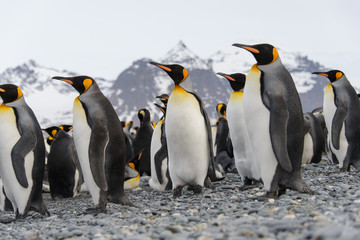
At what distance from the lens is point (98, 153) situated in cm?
515

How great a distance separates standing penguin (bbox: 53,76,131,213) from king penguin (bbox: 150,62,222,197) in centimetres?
92

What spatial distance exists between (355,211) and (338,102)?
4.63 meters

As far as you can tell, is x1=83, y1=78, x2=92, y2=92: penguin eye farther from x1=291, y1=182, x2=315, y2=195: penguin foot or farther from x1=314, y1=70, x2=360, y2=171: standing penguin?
x1=314, y1=70, x2=360, y2=171: standing penguin

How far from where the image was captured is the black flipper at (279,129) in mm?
4719

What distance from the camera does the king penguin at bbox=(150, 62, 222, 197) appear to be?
6.10 metres

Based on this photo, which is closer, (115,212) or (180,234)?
(180,234)

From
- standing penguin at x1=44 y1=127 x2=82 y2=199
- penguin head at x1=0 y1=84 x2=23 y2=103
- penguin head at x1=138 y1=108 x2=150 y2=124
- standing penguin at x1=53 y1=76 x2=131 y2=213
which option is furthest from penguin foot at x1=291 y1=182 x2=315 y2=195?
penguin head at x1=138 y1=108 x2=150 y2=124

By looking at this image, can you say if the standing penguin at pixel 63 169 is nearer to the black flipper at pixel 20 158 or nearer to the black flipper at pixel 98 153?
the black flipper at pixel 20 158

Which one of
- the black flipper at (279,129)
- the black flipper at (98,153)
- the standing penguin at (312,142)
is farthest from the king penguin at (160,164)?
the standing penguin at (312,142)

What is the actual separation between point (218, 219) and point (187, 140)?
2.22 metres

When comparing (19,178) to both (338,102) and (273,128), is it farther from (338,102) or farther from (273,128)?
(338,102)

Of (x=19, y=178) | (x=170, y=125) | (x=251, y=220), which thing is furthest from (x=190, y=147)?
(x=251, y=220)

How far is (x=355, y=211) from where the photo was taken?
3.53m

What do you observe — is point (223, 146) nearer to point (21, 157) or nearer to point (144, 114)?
point (144, 114)
